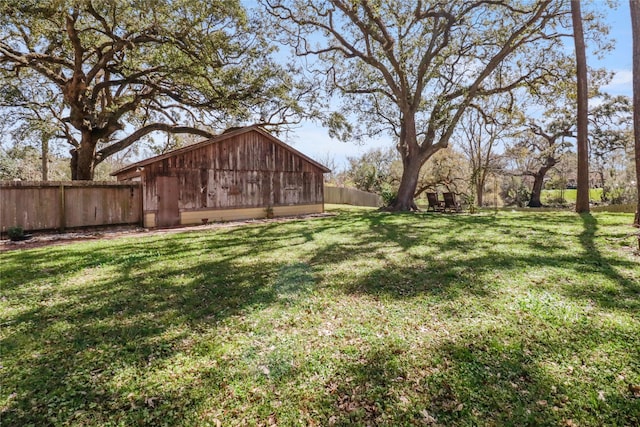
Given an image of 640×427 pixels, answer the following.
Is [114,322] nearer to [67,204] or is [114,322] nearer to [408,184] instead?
[67,204]

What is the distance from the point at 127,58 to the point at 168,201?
7.45 metres

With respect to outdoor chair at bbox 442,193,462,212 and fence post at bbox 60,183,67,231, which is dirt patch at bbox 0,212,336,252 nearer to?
fence post at bbox 60,183,67,231

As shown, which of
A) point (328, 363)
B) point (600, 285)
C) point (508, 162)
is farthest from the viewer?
point (508, 162)

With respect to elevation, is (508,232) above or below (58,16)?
below

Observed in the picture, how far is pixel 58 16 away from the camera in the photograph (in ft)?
35.6

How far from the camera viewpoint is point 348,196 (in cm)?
2906

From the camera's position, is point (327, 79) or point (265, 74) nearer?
point (265, 74)

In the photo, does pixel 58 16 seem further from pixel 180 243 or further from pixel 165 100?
pixel 180 243

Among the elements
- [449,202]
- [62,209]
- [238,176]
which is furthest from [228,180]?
[449,202]

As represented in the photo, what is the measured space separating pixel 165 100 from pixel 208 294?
1683 centimetres

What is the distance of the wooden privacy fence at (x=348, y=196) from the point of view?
94.5 feet

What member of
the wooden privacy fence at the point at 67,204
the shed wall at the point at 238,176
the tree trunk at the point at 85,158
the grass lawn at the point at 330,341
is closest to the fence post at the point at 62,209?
the wooden privacy fence at the point at 67,204

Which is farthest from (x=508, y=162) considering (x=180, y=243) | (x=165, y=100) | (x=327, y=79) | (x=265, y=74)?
(x=180, y=243)

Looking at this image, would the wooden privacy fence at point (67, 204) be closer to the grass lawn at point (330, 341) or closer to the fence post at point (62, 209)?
the fence post at point (62, 209)
